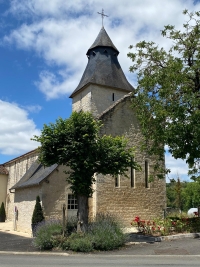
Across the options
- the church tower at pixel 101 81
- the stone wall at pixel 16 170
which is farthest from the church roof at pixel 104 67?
the stone wall at pixel 16 170

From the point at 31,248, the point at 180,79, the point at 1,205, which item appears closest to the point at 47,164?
the point at 31,248

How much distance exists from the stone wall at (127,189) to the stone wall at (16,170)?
1169cm

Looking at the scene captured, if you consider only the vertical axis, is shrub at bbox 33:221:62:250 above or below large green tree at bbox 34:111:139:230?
below

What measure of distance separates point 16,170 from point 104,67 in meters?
14.8

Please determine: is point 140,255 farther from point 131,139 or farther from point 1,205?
point 1,205

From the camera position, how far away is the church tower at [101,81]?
24266 millimetres

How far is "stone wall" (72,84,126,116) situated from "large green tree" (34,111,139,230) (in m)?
11.3

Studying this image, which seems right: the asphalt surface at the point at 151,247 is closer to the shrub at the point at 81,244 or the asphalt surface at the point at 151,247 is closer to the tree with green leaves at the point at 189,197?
the shrub at the point at 81,244

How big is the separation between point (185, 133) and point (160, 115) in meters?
1.33

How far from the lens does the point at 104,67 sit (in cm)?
2538

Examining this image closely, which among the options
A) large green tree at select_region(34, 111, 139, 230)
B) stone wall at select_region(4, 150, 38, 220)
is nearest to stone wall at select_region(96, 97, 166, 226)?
large green tree at select_region(34, 111, 139, 230)

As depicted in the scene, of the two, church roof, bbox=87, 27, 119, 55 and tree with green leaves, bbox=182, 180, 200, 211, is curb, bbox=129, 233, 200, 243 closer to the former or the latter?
church roof, bbox=87, 27, 119, 55

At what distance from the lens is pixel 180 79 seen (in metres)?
13.2

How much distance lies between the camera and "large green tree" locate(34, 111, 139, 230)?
40.3ft
